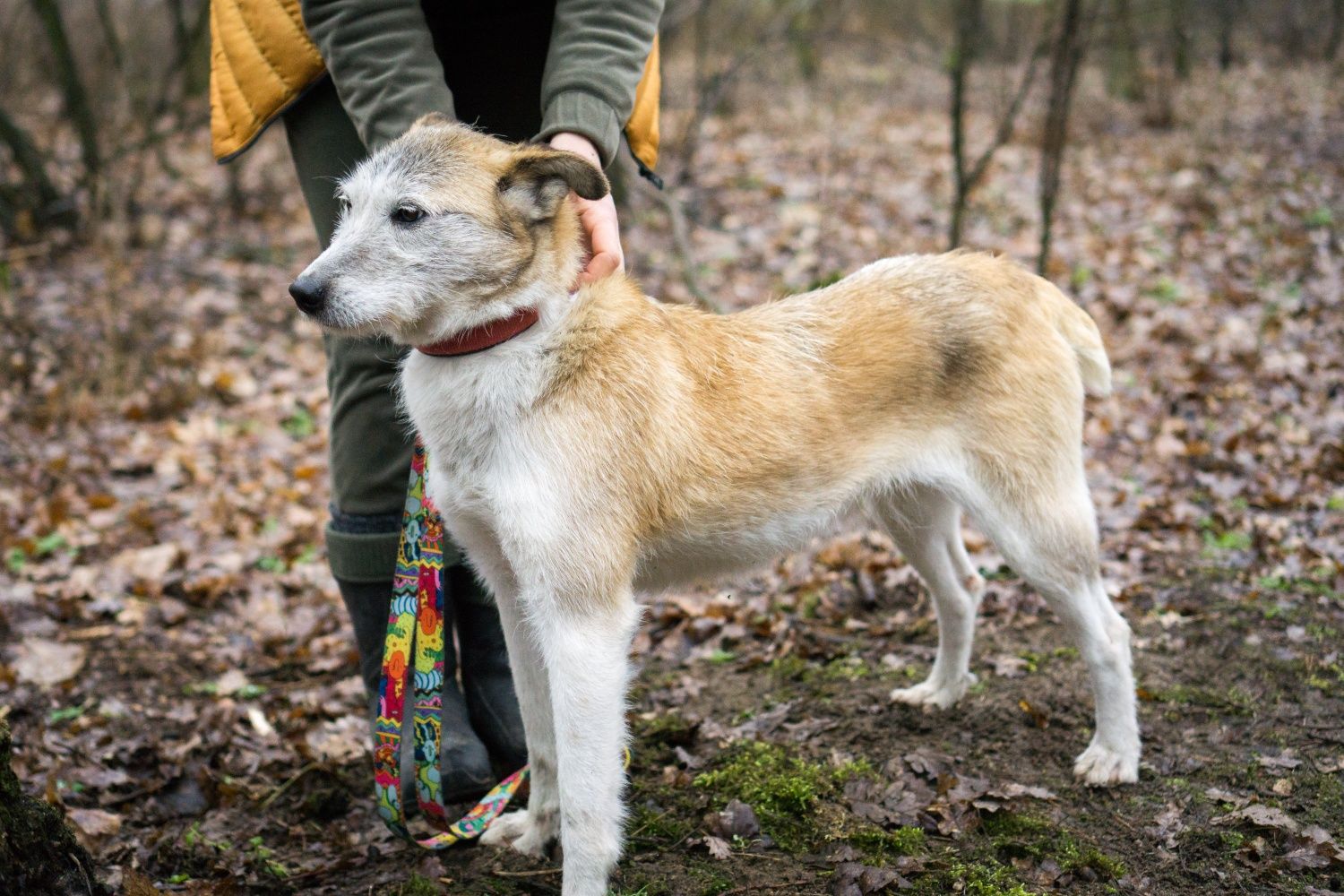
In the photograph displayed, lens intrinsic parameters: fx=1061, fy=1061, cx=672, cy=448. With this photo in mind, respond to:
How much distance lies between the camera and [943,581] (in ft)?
12.3

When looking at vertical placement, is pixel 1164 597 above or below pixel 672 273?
below

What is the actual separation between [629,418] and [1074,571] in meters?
1.58

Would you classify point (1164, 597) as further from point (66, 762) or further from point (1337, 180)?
point (1337, 180)

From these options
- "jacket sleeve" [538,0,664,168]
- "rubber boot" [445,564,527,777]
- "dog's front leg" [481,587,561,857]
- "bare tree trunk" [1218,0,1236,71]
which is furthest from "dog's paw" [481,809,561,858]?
"bare tree trunk" [1218,0,1236,71]

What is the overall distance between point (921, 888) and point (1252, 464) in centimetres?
417

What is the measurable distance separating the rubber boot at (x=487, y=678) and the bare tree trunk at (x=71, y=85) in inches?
317

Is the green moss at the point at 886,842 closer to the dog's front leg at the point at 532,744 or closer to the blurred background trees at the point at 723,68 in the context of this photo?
the dog's front leg at the point at 532,744

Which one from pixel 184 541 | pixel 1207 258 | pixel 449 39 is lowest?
pixel 184 541

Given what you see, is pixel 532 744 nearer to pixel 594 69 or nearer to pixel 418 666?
pixel 418 666

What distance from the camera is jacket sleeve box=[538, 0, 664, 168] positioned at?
9.74 feet

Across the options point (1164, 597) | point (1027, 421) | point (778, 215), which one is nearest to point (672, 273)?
A: point (778, 215)

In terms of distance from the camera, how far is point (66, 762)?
3650 mm

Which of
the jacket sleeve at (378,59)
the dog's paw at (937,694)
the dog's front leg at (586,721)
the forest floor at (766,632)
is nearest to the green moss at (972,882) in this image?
the forest floor at (766,632)

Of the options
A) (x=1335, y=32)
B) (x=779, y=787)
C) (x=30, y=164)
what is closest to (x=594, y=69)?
(x=779, y=787)
